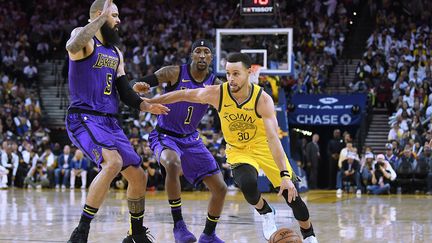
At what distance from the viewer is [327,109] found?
22188mm

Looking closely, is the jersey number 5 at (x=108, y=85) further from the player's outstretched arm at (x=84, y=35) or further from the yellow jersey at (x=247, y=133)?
the yellow jersey at (x=247, y=133)

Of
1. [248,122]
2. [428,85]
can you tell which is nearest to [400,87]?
[428,85]

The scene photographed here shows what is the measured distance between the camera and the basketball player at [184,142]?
8234 millimetres

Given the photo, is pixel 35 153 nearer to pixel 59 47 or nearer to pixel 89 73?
pixel 59 47

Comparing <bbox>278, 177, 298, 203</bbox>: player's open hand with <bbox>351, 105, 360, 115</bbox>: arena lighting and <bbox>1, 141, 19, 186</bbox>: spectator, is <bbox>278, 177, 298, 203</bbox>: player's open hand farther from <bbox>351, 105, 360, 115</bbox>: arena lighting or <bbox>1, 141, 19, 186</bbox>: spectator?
<bbox>1, 141, 19, 186</bbox>: spectator

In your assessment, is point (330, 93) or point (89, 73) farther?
point (330, 93)

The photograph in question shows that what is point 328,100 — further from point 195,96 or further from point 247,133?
point 195,96

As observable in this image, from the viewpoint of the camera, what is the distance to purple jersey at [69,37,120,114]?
23.2ft

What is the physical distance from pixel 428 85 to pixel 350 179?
4.05 m

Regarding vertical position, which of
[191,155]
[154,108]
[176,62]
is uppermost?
[176,62]

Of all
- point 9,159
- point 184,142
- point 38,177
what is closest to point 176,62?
point 38,177

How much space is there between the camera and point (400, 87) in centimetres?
2247

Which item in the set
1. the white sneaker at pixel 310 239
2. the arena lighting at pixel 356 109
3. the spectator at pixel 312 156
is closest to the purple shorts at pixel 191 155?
the white sneaker at pixel 310 239

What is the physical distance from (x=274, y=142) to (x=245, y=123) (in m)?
0.56
